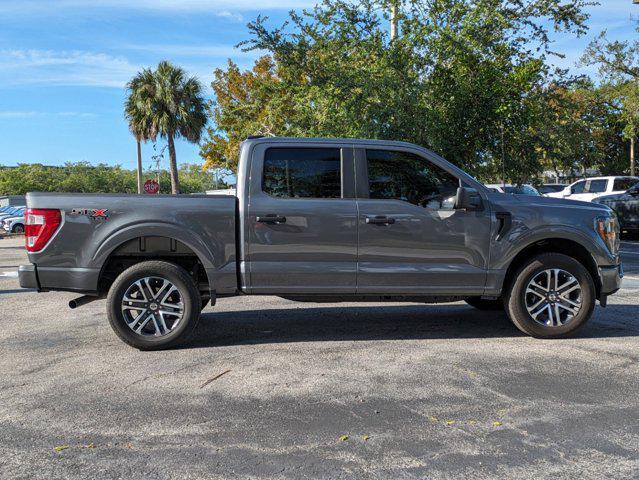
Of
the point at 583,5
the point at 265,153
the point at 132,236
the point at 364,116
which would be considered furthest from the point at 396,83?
the point at 132,236

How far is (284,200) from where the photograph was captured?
5.55 metres

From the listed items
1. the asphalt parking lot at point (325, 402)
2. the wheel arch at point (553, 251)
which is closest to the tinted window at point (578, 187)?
the asphalt parking lot at point (325, 402)

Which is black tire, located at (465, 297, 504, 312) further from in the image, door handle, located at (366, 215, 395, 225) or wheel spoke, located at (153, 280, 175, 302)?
wheel spoke, located at (153, 280, 175, 302)

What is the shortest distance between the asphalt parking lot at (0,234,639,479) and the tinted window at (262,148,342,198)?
1.48 meters

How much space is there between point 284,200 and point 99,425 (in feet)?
8.66

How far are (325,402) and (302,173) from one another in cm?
241

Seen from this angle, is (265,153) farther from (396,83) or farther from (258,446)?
(396,83)

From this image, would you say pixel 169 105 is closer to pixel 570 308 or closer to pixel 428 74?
pixel 428 74

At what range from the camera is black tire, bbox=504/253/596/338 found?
571 cm

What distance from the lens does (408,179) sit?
5750 millimetres

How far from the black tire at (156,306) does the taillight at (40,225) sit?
29.2 inches

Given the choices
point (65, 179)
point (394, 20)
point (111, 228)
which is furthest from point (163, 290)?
point (65, 179)

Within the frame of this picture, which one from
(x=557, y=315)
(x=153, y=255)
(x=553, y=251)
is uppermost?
(x=153, y=255)

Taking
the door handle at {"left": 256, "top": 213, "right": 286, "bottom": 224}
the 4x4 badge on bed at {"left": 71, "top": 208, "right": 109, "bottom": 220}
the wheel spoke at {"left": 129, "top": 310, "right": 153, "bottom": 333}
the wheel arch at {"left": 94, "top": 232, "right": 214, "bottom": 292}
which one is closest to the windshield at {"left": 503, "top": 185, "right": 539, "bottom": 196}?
the door handle at {"left": 256, "top": 213, "right": 286, "bottom": 224}
